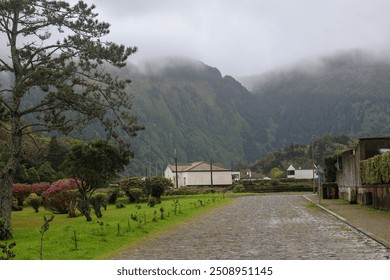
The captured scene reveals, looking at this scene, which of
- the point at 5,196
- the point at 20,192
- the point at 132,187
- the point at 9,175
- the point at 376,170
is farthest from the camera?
the point at 132,187

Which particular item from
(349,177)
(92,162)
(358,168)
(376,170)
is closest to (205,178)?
(349,177)

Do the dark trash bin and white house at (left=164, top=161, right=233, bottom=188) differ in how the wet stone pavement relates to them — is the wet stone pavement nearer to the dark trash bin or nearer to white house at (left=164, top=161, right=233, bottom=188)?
the dark trash bin

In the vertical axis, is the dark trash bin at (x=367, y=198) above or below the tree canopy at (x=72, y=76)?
below

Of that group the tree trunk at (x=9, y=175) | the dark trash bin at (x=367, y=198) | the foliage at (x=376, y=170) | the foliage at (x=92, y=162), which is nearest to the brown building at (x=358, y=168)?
the dark trash bin at (x=367, y=198)

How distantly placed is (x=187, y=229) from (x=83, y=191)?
11.3 meters

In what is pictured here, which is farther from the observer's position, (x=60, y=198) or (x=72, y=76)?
(x=60, y=198)

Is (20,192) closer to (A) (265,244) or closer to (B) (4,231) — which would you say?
(B) (4,231)

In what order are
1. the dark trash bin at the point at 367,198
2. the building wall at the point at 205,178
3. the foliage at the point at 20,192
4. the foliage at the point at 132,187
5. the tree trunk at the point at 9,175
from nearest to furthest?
the tree trunk at the point at 9,175
the dark trash bin at the point at 367,198
the foliage at the point at 20,192
the foliage at the point at 132,187
the building wall at the point at 205,178

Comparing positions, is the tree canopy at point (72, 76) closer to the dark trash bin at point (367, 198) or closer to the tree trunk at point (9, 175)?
the tree trunk at point (9, 175)

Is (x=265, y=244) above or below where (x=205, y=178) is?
below

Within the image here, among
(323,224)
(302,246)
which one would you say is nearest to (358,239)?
(302,246)

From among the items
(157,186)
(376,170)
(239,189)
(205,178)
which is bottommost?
(239,189)

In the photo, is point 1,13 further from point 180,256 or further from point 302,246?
point 302,246
